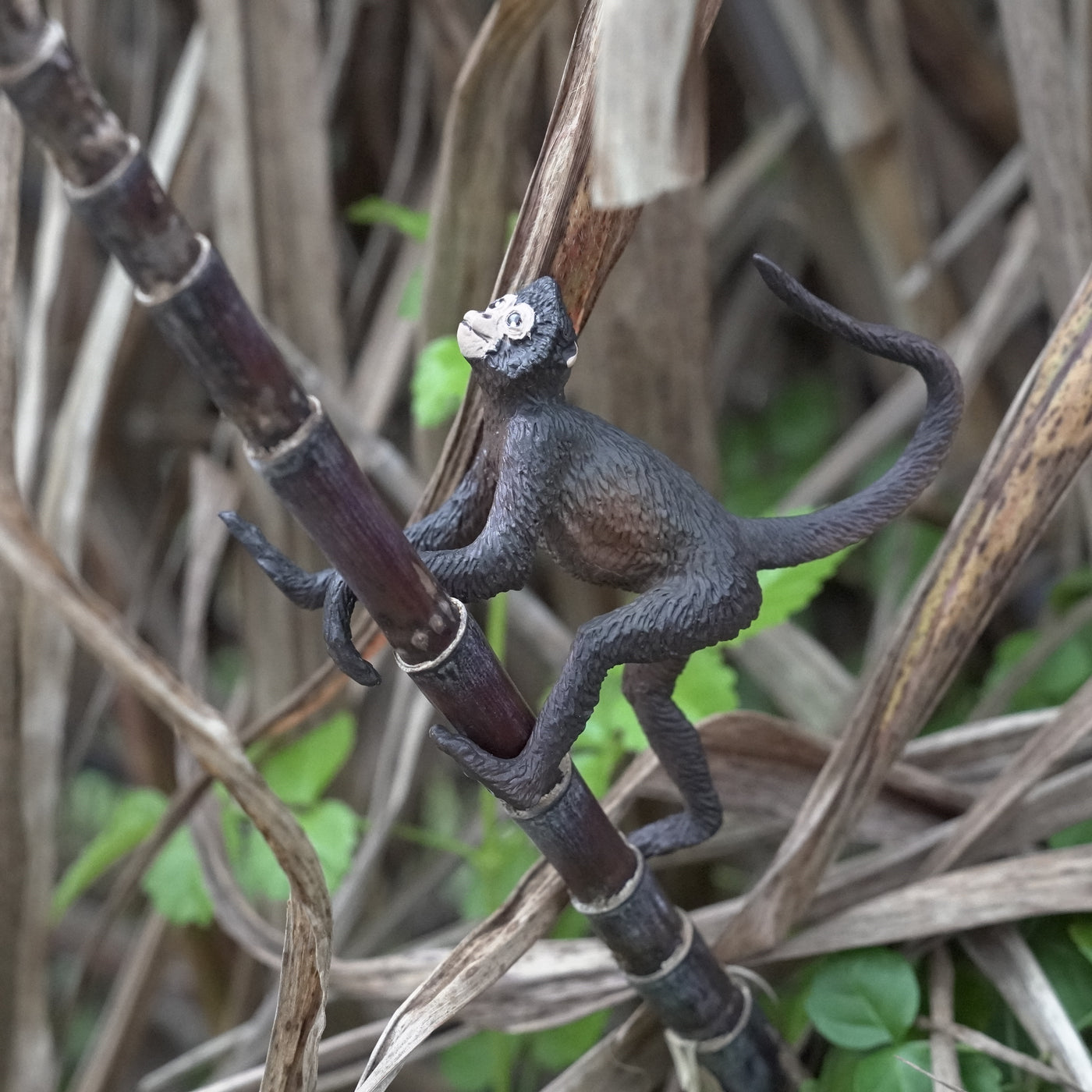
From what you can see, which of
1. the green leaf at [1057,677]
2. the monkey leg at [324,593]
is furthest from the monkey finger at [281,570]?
the green leaf at [1057,677]

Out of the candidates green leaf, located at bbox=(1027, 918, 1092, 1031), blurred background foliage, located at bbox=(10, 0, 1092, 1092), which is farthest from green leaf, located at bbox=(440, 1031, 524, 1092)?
green leaf, located at bbox=(1027, 918, 1092, 1031)

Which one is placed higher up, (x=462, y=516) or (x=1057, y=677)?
(x=462, y=516)

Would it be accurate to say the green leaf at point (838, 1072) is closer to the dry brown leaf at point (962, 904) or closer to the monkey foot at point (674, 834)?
the dry brown leaf at point (962, 904)

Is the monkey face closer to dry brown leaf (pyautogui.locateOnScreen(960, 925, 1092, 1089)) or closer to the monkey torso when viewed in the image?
the monkey torso

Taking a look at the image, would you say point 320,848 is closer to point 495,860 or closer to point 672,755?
point 495,860

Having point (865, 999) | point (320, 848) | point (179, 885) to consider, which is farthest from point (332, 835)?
point (865, 999)
